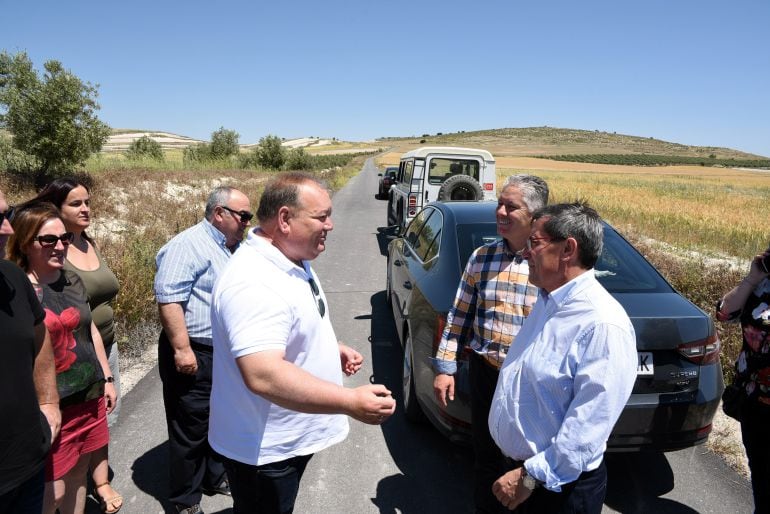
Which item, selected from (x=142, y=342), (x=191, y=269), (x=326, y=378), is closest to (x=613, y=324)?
(x=326, y=378)

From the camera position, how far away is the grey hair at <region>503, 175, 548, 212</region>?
7.72ft

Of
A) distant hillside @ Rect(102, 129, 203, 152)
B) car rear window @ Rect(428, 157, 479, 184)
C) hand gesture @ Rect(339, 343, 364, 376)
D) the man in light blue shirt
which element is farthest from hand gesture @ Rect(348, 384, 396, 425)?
distant hillside @ Rect(102, 129, 203, 152)

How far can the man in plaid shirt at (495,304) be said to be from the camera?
2.26 meters

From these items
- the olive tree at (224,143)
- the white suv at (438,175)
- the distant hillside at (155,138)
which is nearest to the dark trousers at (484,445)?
Result: the white suv at (438,175)

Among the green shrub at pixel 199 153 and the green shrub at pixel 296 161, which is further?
the green shrub at pixel 296 161

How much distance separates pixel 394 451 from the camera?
10.8 ft

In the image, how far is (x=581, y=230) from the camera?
1617 millimetres

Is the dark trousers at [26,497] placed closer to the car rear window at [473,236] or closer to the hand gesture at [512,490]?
the hand gesture at [512,490]

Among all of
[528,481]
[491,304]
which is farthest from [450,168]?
[528,481]

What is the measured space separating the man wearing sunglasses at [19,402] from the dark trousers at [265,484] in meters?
0.64

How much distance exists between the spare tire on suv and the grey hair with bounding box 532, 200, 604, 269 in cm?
786

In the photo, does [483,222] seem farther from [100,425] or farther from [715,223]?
[715,223]

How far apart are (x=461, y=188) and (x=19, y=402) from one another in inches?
357

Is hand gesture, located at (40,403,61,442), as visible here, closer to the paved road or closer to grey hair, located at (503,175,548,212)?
the paved road
